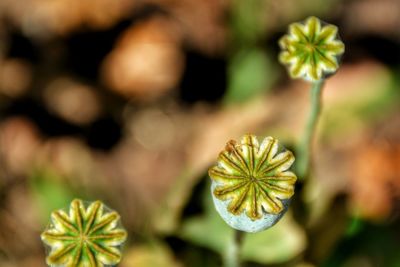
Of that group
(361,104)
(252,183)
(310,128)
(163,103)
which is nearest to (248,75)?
(163,103)

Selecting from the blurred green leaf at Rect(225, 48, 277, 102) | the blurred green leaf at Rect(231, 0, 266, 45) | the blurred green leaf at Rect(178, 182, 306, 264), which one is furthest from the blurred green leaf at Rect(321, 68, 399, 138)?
the blurred green leaf at Rect(178, 182, 306, 264)

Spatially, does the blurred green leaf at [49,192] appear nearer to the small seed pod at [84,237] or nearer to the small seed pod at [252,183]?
the small seed pod at [84,237]

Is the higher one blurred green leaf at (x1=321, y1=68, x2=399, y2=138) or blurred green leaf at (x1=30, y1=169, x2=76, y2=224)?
blurred green leaf at (x1=321, y1=68, x2=399, y2=138)

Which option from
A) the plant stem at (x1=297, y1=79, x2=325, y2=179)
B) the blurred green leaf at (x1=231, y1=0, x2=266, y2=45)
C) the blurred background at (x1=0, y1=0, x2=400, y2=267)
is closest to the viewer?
the plant stem at (x1=297, y1=79, x2=325, y2=179)

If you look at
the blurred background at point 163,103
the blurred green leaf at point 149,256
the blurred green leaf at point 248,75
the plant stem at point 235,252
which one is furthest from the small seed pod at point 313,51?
the blurred green leaf at point 248,75

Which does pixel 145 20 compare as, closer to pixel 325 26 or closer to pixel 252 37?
pixel 252 37

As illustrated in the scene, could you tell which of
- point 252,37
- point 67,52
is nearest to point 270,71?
point 252,37

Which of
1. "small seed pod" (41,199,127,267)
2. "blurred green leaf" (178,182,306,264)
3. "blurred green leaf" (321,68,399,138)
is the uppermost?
"blurred green leaf" (321,68,399,138)

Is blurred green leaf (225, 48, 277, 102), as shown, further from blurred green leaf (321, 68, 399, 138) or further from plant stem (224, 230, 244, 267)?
plant stem (224, 230, 244, 267)
